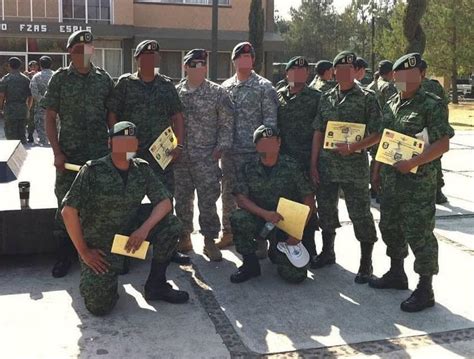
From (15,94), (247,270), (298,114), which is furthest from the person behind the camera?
(15,94)

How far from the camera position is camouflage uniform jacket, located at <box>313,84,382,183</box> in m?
4.49

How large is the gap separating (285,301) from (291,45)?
159ft

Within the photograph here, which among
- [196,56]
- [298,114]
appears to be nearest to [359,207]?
[298,114]

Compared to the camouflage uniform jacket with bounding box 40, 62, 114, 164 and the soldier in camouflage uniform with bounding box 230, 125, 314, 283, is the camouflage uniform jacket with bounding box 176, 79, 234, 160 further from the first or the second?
the camouflage uniform jacket with bounding box 40, 62, 114, 164

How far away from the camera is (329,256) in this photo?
5.05 m

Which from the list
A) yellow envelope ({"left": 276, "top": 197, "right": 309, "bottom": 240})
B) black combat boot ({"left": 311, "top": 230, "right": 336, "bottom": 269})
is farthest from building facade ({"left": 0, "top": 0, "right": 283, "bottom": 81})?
yellow envelope ({"left": 276, "top": 197, "right": 309, "bottom": 240})

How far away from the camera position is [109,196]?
3.90m

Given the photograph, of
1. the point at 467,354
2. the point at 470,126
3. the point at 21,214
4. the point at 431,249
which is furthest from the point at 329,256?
the point at 470,126

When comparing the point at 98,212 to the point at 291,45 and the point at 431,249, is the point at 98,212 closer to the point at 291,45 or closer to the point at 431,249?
the point at 431,249

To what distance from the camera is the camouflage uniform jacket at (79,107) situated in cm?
453

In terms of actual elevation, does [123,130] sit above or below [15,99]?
above

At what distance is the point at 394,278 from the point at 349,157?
0.98 metres

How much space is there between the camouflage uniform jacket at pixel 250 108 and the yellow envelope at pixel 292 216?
799 mm

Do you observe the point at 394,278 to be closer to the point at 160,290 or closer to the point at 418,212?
the point at 418,212
